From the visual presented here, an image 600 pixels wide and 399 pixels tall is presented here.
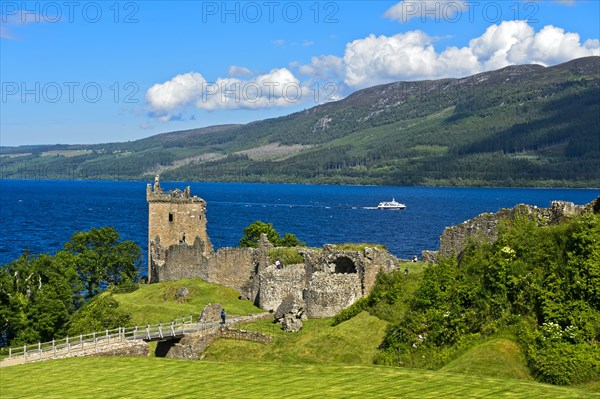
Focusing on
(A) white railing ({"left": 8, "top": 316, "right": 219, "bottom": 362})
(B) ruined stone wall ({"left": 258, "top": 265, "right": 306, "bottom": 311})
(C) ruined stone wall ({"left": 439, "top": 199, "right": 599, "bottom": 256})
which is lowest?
(A) white railing ({"left": 8, "top": 316, "right": 219, "bottom": 362})

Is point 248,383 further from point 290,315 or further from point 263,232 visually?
point 263,232

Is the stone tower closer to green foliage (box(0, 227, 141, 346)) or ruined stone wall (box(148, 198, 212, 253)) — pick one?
ruined stone wall (box(148, 198, 212, 253))

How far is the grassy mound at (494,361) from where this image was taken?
25.1 meters

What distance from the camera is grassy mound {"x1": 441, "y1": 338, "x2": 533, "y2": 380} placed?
2514 cm

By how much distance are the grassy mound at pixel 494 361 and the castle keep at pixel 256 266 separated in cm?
1971

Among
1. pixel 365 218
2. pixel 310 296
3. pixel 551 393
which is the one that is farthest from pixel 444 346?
pixel 365 218

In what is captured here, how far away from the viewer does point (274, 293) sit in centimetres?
5159

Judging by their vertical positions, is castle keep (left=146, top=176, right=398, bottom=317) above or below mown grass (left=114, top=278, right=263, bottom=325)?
above

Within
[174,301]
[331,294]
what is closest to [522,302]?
[331,294]

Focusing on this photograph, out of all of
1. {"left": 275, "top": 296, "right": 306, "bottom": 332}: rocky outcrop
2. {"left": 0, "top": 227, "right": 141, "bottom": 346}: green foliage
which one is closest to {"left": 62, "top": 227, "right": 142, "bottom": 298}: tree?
{"left": 0, "top": 227, "right": 141, "bottom": 346}: green foliage

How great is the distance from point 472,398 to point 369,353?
15.5 m

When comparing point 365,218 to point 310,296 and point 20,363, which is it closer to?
point 310,296

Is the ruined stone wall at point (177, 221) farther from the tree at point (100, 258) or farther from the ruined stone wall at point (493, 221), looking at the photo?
the ruined stone wall at point (493, 221)

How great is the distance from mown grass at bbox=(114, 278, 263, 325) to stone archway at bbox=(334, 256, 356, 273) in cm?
640
